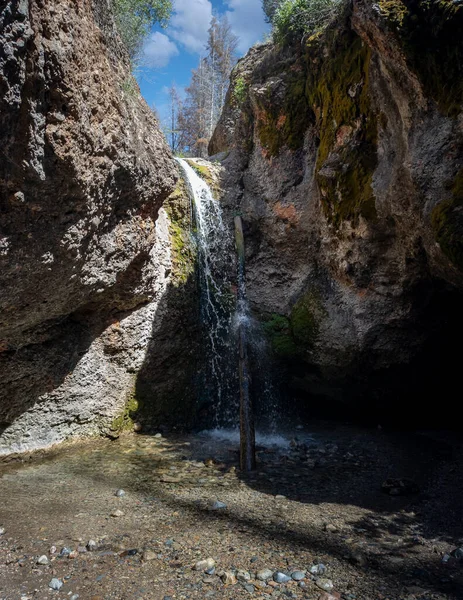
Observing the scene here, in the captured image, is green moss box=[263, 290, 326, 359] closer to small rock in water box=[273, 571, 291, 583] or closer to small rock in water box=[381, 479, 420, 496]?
small rock in water box=[381, 479, 420, 496]

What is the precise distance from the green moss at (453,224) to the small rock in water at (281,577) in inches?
151

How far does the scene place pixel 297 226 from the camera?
8523 mm

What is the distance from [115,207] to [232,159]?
17.4ft

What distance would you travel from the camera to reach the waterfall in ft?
27.1

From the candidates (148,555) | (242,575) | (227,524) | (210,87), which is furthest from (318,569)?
(210,87)

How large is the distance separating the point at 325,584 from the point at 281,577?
326 mm

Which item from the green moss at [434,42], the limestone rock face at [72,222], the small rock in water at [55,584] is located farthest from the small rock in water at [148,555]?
the green moss at [434,42]

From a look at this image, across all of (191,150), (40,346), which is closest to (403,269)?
(40,346)

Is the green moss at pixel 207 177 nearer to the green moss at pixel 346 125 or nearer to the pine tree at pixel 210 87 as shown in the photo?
the green moss at pixel 346 125

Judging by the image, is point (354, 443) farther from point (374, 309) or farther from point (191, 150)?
point (191, 150)

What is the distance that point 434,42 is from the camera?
493cm

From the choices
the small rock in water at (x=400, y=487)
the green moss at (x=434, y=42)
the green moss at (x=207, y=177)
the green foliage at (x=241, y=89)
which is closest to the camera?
the green moss at (x=434, y=42)

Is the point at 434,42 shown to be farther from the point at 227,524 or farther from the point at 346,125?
the point at 227,524

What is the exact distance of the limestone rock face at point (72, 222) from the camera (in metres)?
4.03
